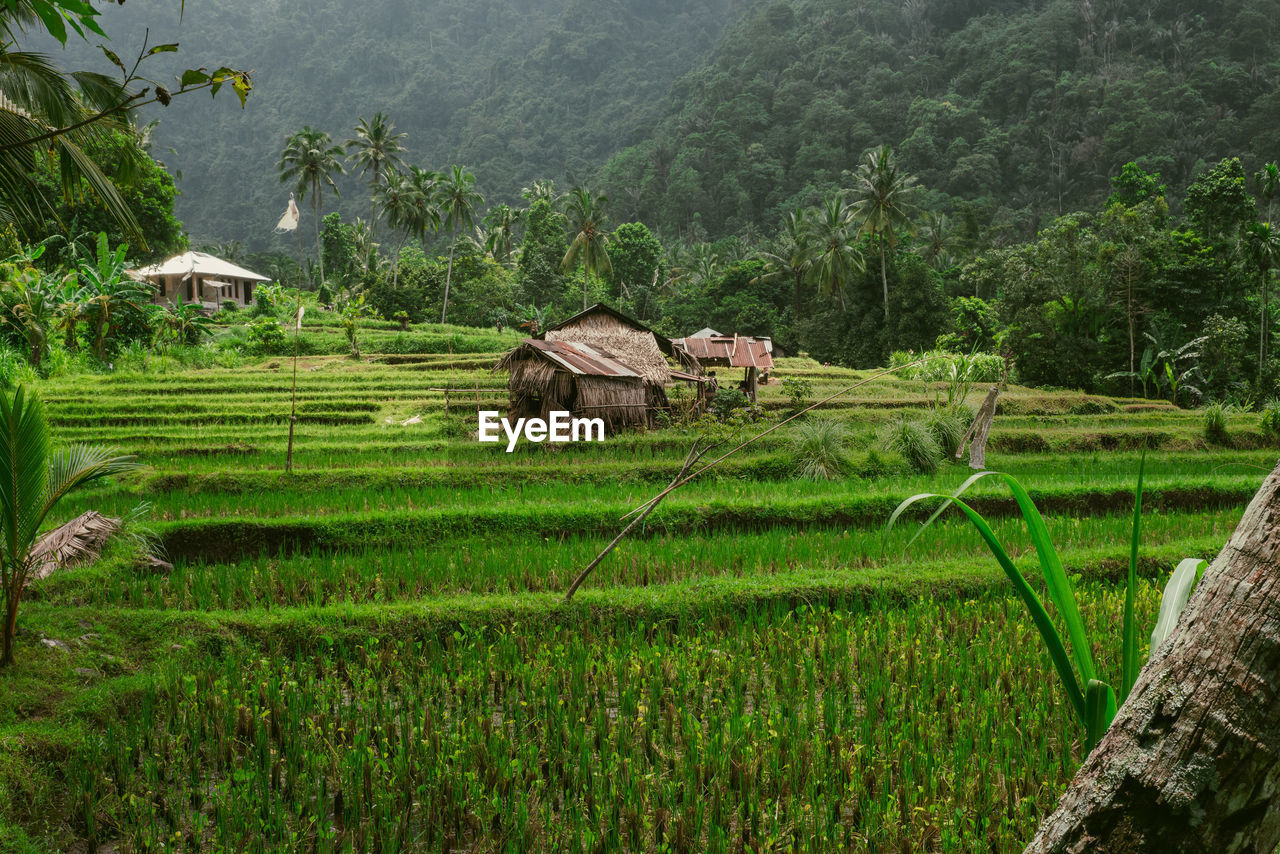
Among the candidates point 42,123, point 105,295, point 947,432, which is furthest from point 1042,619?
point 105,295

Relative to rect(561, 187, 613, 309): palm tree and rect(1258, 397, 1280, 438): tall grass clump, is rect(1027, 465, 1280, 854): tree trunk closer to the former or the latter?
rect(1258, 397, 1280, 438): tall grass clump

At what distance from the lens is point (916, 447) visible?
11.8m

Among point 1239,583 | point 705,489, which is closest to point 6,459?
point 1239,583

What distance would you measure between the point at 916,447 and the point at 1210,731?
11.1m

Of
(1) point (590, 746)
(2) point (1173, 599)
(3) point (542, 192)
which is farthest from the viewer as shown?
(3) point (542, 192)

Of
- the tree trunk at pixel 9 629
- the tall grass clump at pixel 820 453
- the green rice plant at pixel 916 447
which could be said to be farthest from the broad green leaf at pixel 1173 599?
the green rice plant at pixel 916 447

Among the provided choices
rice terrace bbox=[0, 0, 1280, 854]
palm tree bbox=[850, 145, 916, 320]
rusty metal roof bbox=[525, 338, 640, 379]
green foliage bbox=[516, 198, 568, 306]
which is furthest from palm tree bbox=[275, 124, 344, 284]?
rusty metal roof bbox=[525, 338, 640, 379]

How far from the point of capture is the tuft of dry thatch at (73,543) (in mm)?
5406

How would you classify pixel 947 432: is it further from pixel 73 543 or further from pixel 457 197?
pixel 457 197

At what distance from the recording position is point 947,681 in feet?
13.3

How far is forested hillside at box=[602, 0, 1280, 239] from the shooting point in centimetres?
5112

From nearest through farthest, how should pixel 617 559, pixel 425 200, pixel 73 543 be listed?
pixel 73 543, pixel 617 559, pixel 425 200

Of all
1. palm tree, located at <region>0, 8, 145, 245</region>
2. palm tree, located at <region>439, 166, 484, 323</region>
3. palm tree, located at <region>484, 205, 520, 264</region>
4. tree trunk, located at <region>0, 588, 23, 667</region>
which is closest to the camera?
tree trunk, located at <region>0, 588, 23, 667</region>

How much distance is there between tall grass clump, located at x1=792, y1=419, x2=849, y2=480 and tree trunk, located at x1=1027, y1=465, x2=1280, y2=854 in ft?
31.8
